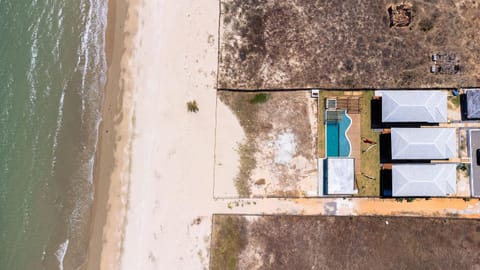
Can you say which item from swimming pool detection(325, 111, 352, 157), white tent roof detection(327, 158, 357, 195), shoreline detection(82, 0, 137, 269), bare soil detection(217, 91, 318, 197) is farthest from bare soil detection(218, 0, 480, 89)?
shoreline detection(82, 0, 137, 269)

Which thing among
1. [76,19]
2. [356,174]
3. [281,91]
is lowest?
[356,174]

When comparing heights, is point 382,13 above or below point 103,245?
above

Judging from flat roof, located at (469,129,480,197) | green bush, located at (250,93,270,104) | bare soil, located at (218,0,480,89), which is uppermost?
bare soil, located at (218,0,480,89)

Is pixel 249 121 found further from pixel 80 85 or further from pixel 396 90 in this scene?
pixel 80 85

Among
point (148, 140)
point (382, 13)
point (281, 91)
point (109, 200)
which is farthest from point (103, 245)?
point (382, 13)

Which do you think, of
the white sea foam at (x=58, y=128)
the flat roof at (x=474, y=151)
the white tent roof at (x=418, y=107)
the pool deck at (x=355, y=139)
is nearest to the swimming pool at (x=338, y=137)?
the pool deck at (x=355, y=139)

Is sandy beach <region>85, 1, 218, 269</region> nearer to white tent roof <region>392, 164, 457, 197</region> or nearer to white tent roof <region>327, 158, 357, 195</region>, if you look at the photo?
white tent roof <region>327, 158, 357, 195</region>

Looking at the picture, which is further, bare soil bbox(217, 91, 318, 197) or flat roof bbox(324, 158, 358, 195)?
bare soil bbox(217, 91, 318, 197)

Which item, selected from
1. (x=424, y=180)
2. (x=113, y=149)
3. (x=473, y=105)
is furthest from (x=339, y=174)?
(x=113, y=149)
